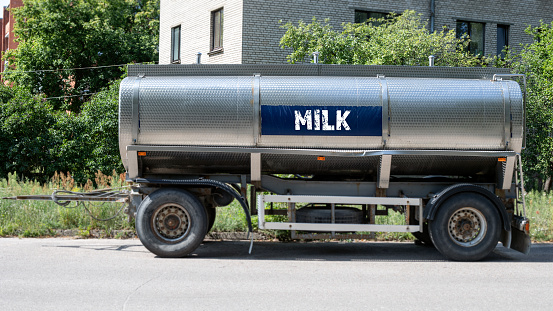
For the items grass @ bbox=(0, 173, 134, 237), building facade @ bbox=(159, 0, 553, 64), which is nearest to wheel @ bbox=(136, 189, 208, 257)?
grass @ bbox=(0, 173, 134, 237)

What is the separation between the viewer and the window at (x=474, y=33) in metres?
21.8

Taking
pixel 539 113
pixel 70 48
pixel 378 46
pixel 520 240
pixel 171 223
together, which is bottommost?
pixel 520 240

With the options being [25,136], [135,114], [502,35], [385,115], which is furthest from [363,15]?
[135,114]

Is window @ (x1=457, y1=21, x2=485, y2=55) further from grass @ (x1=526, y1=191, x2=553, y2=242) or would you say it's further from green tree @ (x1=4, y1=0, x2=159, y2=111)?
green tree @ (x1=4, y1=0, x2=159, y2=111)

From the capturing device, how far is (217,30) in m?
20.5

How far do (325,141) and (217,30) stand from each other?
1269cm

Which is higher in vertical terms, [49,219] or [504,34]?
[504,34]

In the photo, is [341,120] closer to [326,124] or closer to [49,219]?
[326,124]

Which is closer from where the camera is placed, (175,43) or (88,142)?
(88,142)

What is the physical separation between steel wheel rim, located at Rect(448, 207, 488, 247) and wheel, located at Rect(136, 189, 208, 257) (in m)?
3.78

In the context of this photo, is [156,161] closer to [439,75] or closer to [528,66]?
[439,75]

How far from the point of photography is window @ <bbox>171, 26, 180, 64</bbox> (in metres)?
23.0

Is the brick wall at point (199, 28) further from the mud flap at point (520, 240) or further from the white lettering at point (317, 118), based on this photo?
the mud flap at point (520, 240)

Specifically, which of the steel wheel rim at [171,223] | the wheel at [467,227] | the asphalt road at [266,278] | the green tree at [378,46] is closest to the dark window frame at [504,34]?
the green tree at [378,46]
